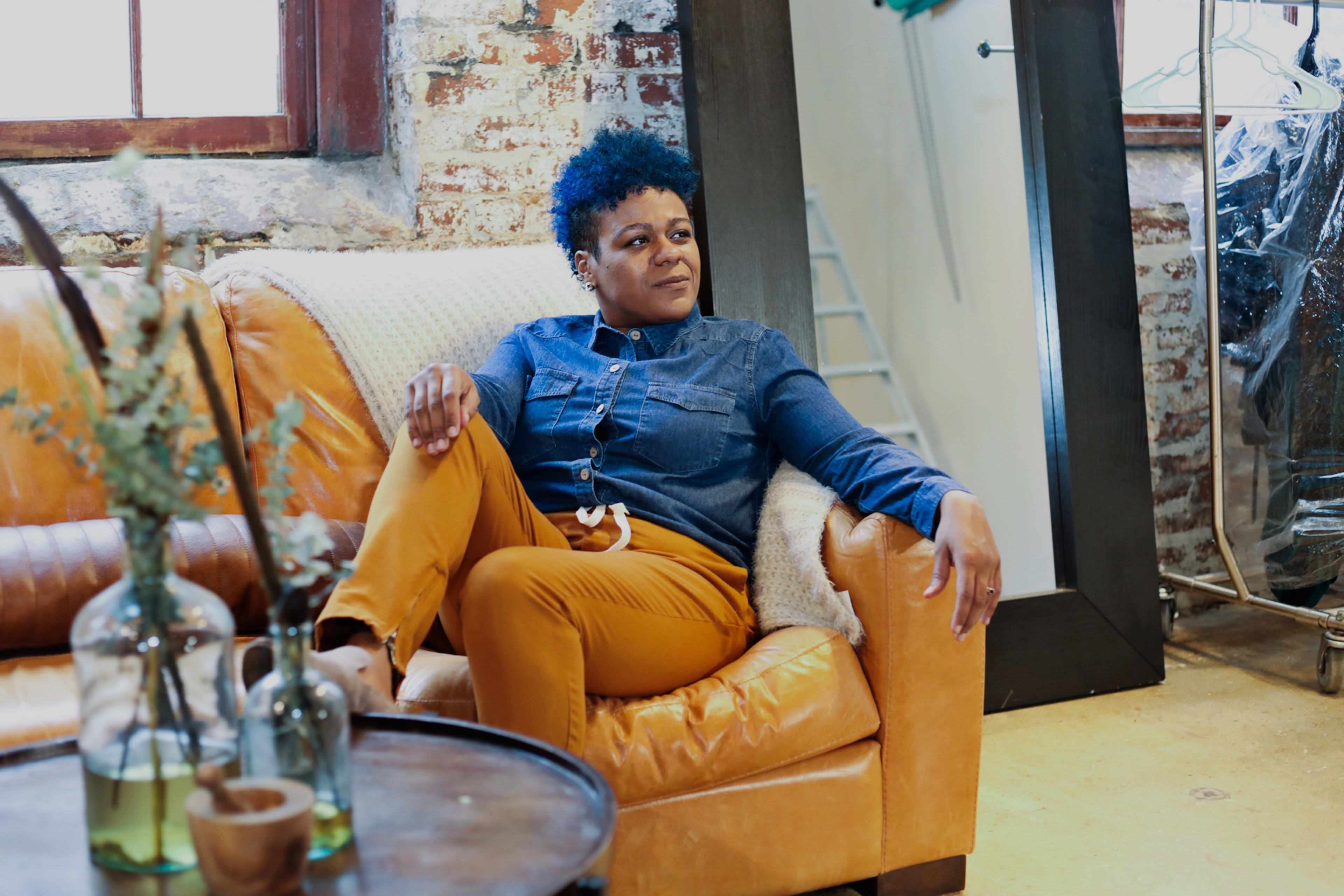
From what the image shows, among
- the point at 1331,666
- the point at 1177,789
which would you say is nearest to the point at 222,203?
the point at 1177,789

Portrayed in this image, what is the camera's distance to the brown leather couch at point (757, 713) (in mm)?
1470

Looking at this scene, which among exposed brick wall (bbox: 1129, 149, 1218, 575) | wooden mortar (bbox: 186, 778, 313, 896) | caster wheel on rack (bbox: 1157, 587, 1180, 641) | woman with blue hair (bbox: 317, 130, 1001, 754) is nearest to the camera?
wooden mortar (bbox: 186, 778, 313, 896)

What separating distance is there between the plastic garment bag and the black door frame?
0.40 meters

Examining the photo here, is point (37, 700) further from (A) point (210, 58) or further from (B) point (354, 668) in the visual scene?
(A) point (210, 58)

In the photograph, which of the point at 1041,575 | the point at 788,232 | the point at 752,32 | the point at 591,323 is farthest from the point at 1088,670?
the point at 752,32

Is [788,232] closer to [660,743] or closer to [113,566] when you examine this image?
[660,743]

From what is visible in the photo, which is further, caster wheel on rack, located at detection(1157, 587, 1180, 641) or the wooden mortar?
caster wheel on rack, located at detection(1157, 587, 1180, 641)

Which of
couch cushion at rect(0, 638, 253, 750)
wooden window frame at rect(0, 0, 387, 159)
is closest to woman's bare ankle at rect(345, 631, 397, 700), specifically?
couch cushion at rect(0, 638, 253, 750)

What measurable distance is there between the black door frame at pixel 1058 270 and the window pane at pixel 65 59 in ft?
3.90

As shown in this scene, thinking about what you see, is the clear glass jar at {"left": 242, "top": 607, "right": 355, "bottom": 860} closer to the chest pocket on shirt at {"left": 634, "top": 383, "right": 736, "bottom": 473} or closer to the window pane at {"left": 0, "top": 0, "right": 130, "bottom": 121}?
the chest pocket on shirt at {"left": 634, "top": 383, "right": 736, "bottom": 473}

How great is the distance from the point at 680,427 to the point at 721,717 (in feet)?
1.55

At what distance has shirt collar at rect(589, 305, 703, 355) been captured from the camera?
74.7 inches

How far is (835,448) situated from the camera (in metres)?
1.72

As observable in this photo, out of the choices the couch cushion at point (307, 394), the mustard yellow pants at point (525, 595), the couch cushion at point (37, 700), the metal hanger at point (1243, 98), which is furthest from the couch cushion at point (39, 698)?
the metal hanger at point (1243, 98)
